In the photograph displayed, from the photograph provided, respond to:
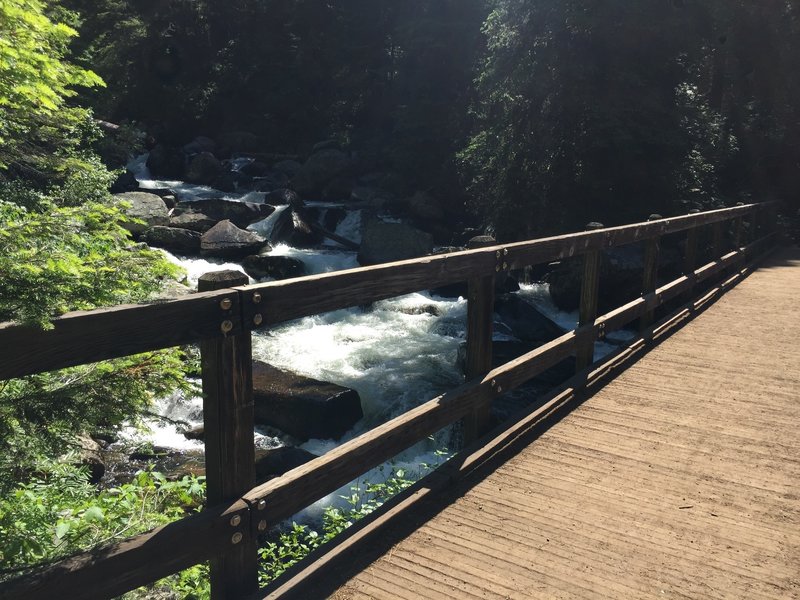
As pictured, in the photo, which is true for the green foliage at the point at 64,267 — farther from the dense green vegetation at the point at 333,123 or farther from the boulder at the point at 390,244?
the boulder at the point at 390,244

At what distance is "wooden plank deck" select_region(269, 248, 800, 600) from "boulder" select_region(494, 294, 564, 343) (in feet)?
30.1

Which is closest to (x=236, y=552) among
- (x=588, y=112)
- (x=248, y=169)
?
(x=588, y=112)

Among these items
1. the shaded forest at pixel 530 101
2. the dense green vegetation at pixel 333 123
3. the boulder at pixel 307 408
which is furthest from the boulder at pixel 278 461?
the shaded forest at pixel 530 101

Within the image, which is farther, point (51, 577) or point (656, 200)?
point (656, 200)

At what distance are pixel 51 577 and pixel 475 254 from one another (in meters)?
2.80

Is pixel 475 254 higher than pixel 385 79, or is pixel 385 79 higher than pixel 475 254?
pixel 385 79

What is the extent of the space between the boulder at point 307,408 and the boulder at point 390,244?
9949mm

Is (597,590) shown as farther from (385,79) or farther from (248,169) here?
(385,79)

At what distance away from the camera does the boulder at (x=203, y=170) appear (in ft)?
98.6

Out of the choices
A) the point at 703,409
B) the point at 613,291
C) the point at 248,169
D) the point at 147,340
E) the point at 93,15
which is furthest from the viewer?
the point at 93,15

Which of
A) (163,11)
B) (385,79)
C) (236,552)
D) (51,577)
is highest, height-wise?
(163,11)

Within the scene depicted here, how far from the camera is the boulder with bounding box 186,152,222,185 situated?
30.1m

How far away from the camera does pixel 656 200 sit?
66.1 ft

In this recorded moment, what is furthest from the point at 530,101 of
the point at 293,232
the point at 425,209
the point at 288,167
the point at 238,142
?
the point at 238,142
